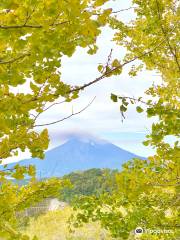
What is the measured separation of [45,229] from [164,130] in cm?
1484

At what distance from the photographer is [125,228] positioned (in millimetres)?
4371

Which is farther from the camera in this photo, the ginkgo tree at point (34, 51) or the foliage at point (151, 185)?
the foliage at point (151, 185)

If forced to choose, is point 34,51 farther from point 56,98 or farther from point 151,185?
point 151,185

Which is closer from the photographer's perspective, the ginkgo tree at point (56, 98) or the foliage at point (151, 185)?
the ginkgo tree at point (56, 98)

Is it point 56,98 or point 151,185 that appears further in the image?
point 151,185

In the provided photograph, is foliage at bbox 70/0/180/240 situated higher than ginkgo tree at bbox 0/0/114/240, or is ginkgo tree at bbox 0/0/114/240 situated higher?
ginkgo tree at bbox 0/0/114/240

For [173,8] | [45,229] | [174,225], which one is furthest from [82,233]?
[174,225]

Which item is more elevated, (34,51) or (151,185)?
(34,51)

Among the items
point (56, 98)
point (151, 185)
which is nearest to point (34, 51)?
point (56, 98)

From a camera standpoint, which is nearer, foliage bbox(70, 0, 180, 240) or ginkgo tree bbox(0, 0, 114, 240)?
ginkgo tree bbox(0, 0, 114, 240)

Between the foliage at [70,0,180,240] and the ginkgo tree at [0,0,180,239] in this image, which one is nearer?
the ginkgo tree at [0,0,180,239]

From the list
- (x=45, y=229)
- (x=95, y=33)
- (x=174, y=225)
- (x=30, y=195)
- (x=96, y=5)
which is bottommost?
(x=45, y=229)

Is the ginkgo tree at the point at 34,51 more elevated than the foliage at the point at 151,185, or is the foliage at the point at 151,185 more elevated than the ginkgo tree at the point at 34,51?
the ginkgo tree at the point at 34,51

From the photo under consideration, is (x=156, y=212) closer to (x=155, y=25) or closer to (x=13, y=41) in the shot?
(x=155, y=25)
